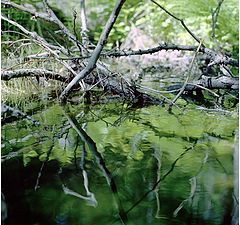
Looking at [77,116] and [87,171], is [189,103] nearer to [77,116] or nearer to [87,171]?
[77,116]

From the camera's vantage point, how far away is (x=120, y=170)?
1.50 m

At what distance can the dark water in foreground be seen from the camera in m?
1.18

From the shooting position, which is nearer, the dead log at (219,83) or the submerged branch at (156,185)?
the submerged branch at (156,185)

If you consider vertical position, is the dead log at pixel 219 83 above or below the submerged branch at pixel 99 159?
above

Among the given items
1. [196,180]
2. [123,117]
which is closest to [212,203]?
[196,180]

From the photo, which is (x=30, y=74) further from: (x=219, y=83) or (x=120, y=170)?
(x=120, y=170)

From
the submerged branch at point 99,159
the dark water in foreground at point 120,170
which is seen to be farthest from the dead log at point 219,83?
the submerged branch at point 99,159

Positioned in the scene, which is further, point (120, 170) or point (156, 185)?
point (120, 170)

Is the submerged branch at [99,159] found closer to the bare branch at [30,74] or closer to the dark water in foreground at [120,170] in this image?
the dark water in foreground at [120,170]

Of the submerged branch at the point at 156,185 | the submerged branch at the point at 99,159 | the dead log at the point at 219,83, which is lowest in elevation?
the submerged branch at the point at 99,159

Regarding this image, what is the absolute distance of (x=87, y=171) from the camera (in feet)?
4.87

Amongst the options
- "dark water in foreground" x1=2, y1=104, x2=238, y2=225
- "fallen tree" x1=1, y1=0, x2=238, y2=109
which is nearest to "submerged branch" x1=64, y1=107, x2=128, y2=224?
"dark water in foreground" x1=2, y1=104, x2=238, y2=225

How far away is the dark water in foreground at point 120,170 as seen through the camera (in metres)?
1.18

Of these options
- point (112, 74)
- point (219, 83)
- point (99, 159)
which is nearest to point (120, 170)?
point (99, 159)
